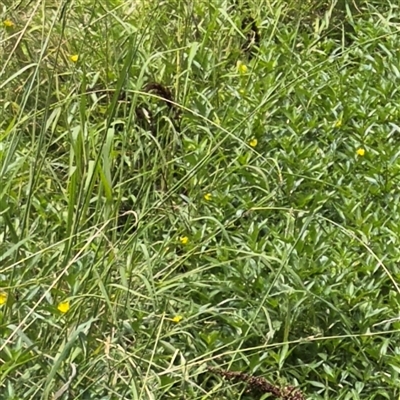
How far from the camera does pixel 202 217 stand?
Result: 80.7 inches

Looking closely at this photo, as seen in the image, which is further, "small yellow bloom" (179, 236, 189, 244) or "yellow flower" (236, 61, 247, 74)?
"yellow flower" (236, 61, 247, 74)

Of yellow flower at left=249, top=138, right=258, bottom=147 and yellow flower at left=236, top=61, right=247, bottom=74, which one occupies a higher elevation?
yellow flower at left=236, top=61, right=247, bottom=74

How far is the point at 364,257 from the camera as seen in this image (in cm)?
199

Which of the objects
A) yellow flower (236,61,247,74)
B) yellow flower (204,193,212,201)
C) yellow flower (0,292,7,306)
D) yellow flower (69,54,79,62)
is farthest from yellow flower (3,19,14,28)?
yellow flower (0,292,7,306)

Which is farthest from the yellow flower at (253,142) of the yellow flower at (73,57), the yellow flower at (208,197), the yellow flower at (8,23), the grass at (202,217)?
the yellow flower at (8,23)

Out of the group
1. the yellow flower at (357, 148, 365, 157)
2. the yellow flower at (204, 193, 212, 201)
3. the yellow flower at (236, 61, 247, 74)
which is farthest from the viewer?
the yellow flower at (236, 61, 247, 74)

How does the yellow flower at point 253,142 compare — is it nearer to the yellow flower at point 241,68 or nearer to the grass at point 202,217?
the grass at point 202,217

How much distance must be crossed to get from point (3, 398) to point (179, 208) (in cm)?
76

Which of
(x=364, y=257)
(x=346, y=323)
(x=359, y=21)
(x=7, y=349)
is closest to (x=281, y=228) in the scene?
(x=364, y=257)

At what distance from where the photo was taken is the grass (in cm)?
171

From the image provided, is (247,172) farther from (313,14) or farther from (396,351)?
(313,14)

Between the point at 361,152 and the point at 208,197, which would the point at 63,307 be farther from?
the point at 361,152

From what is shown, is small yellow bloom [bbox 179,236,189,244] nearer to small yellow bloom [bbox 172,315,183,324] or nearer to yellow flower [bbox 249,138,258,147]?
small yellow bloom [bbox 172,315,183,324]

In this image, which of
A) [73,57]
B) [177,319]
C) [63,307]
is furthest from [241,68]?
[63,307]
